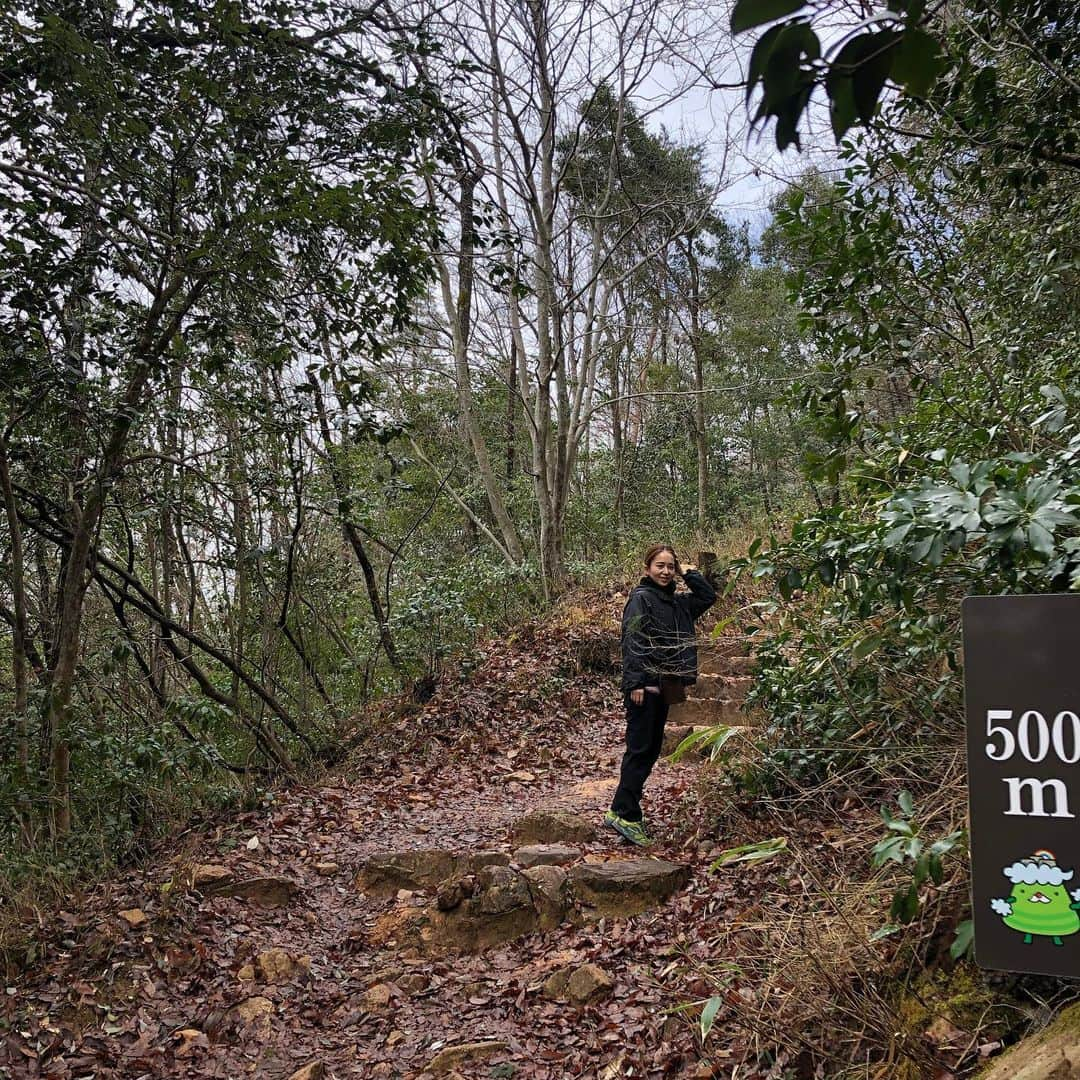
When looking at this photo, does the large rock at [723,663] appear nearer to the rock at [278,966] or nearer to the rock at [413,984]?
the rock at [413,984]

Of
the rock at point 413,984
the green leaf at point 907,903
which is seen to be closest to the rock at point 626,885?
the rock at point 413,984

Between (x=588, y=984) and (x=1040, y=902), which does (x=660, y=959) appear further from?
(x=1040, y=902)

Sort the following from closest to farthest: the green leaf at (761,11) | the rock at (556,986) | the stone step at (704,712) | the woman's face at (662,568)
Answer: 1. the green leaf at (761,11)
2. the rock at (556,986)
3. the woman's face at (662,568)
4. the stone step at (704,712)

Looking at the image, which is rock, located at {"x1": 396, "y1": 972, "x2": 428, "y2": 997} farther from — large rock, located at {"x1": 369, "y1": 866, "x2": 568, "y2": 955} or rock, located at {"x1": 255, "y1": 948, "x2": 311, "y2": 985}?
rock, located at {"x1": 255, "y1": 948, "x2": 311, "y2": 985}

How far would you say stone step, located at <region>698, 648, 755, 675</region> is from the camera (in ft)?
25.9

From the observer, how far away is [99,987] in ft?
12.4

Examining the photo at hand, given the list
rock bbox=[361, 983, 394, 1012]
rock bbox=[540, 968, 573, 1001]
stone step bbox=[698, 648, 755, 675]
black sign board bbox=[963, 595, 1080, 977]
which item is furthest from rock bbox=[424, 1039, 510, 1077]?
stone step bbox=[698, 648, 755, 675]

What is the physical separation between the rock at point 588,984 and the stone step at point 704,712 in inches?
145

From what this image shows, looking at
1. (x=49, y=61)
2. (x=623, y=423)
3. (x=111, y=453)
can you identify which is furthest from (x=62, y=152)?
(x=623, y=423)

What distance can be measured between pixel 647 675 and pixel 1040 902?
132 inches

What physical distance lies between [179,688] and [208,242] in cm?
456

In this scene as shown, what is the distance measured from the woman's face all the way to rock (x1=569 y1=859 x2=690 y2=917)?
1.72 meters

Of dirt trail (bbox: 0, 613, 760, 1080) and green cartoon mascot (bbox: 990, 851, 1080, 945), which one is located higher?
green cartoon mascot (bbox: 990, 851, 1080, 945)

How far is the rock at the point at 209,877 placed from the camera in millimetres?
4758
